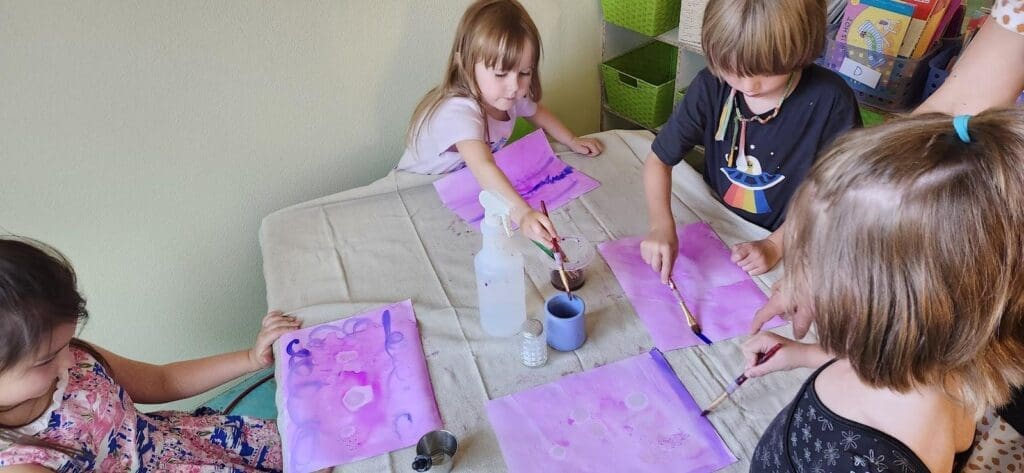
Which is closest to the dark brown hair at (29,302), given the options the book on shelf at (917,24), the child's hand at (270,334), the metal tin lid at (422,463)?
the child's hand at (270,334)

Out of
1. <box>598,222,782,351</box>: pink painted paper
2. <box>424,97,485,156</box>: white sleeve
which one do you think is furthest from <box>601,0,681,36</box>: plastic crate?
<box>598,222,782,351</box>: pink painted paper

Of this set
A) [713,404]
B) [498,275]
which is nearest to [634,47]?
[498,275]

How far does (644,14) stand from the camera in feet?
5.41

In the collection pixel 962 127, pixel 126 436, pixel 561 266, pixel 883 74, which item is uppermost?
pixel 962 127

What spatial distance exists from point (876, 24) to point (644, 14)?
1.76ft

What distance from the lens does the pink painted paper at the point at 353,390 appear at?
0.85 meters

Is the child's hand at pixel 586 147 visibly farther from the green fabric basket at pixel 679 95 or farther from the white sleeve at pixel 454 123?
the green fabric basket at pixel 679 95

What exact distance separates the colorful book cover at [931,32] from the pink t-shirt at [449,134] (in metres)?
0.82

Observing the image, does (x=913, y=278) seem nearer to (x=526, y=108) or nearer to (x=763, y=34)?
(x=763, y=34)

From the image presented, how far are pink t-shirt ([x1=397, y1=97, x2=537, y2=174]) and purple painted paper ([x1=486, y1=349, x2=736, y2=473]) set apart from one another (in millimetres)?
633

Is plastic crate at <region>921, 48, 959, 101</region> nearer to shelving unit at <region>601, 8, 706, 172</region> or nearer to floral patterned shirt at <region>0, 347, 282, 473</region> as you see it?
shelving unit at <region>601, 8, 706, 172</region>

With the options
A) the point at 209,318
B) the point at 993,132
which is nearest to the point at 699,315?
the point at 993,132

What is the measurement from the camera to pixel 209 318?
5.05 ft

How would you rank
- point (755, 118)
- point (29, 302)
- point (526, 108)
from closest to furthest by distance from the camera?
1. point (29, 302)
2. point (755, 118)
3. point (526, 108)
